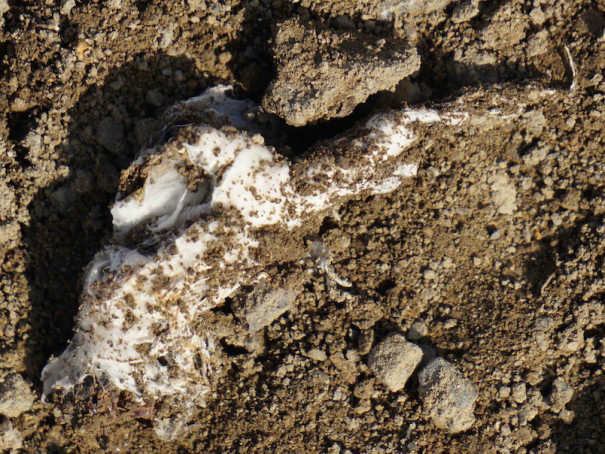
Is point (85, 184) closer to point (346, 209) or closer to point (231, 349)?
point (231, 349)

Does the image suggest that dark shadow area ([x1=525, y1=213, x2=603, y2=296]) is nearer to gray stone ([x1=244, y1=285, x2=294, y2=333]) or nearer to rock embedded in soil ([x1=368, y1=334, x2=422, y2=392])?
rock embedded in soil ([x1=368, y1=334, x2=422, y2=392])

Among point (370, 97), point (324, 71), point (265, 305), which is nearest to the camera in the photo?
point (324, 71)

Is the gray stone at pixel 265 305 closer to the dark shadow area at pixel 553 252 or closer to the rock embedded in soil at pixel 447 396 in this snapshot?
the rock embedded in soil at pixel 447 396

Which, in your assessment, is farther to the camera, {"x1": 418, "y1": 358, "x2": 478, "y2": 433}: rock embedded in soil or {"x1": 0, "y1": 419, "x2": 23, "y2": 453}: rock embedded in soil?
{"x1": 0, "y1": 419, "x2": 23, "y2": 453}: rock embedded in soil

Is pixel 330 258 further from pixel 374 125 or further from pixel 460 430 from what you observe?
pixel 460 430

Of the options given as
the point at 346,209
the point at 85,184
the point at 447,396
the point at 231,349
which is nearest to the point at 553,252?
the point at 447,396

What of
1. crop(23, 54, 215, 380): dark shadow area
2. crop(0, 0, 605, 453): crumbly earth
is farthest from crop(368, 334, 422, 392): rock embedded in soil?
crop(23, 54, 215, 380): dark shadow area
